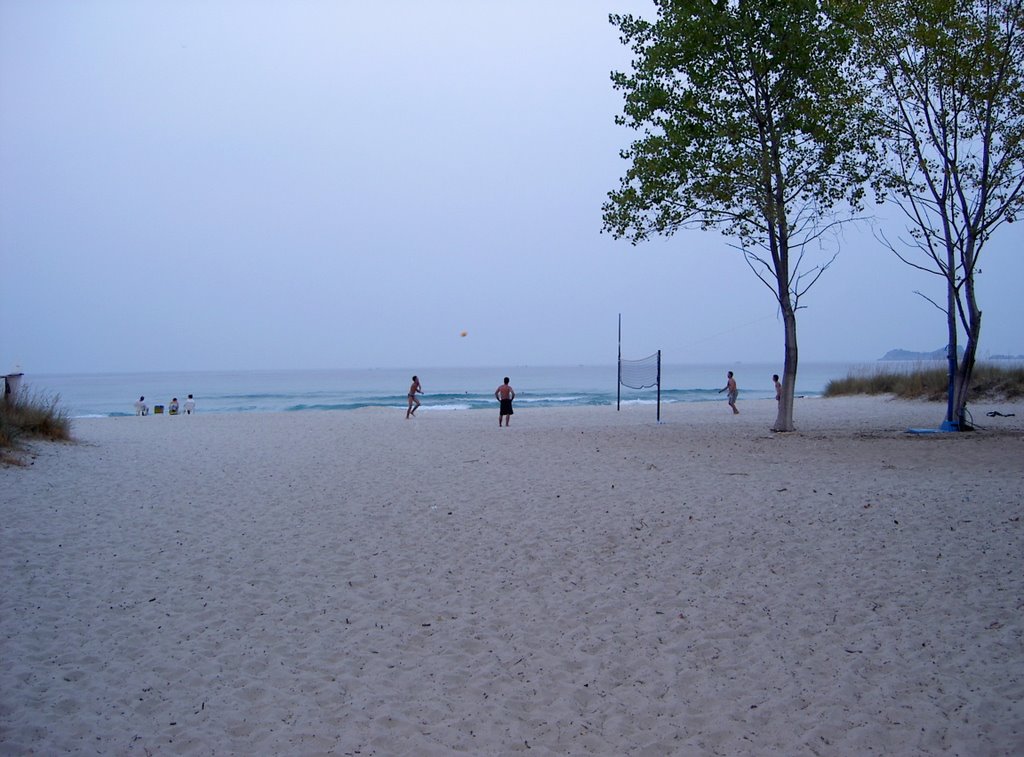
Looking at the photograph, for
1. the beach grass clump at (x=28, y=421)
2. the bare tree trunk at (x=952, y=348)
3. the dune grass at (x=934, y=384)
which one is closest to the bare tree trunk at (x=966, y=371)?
the bare tree trunk at (x=952, y=348)

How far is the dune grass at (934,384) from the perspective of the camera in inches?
944

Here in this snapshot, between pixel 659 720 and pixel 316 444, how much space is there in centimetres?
1258

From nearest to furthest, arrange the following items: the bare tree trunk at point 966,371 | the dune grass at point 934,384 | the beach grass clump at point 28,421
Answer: the beach grass clump at point 28,421 → the bare tree trunk at point 966,371 → the dune grass at point 934,384

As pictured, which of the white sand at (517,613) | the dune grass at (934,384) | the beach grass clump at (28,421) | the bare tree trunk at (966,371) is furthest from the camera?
the dune grass at (934,384)

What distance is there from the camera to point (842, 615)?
5383mm

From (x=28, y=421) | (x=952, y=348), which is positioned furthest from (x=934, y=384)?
(x=28, y=421)

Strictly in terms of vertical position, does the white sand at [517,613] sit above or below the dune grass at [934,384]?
below

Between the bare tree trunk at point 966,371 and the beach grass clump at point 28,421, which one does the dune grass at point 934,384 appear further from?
the beach grass clump at point 28,421

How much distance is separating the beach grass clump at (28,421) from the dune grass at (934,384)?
2386 cm

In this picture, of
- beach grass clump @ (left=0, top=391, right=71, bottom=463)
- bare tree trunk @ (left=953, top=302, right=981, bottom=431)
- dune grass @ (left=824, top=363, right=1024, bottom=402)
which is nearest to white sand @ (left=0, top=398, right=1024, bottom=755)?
beach grass clump @ (left=0, top=391, right=71, bottom=463)

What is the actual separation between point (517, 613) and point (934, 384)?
24.8 metres

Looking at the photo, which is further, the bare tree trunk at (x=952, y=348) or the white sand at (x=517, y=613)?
the bare tree trunk at (x=952, y=348)

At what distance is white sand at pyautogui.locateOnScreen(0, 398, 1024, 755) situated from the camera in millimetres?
4062

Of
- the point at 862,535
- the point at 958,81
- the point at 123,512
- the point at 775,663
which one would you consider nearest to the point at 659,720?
the point at 775,663
